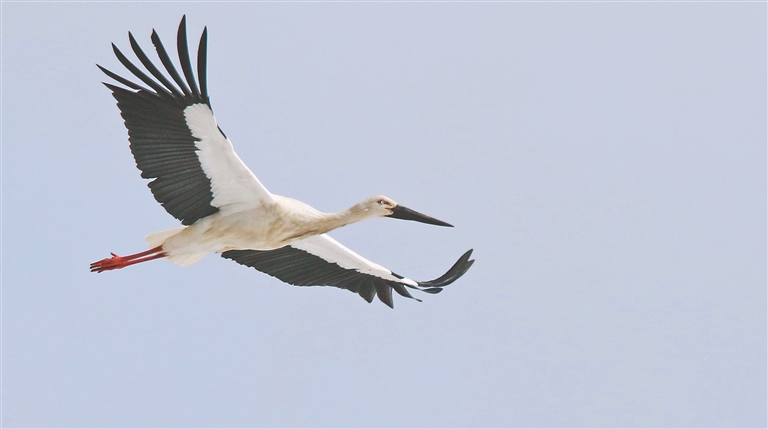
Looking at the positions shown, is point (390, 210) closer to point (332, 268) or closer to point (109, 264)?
point (332, 268)

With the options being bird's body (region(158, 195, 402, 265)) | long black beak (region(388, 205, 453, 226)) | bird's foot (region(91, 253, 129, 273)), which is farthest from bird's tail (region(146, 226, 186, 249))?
long black beak (region(388, 205, 453, 226))

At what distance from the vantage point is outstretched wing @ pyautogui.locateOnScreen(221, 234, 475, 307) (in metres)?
12.5

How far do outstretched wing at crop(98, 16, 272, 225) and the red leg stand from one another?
489mm

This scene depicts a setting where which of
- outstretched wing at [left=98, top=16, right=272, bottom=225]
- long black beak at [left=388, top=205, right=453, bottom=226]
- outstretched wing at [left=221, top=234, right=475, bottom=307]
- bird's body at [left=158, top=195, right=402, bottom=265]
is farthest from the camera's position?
outstretched wing at [left=221, top=234, right=475, bottom=307]

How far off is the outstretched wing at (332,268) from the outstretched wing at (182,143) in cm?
138

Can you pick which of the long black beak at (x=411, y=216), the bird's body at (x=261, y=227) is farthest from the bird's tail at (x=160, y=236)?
the long black beak at (x=411, y=216)

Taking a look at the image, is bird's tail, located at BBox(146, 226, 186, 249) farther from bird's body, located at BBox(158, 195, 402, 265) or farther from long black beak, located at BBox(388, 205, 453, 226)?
long black beak, located at BBox(388, 205, 453, 226)

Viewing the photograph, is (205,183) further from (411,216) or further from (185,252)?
(411,216)

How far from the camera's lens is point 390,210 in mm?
11461

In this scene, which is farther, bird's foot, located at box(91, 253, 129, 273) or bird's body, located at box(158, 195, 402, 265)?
bird's foot, located at box(91, 253, 129, 273)

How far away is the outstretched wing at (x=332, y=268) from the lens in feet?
40.9

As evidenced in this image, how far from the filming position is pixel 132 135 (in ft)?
34.4

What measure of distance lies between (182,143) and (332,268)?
2818 millimetres

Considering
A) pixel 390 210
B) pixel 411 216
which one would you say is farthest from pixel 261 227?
pixel 411 216
